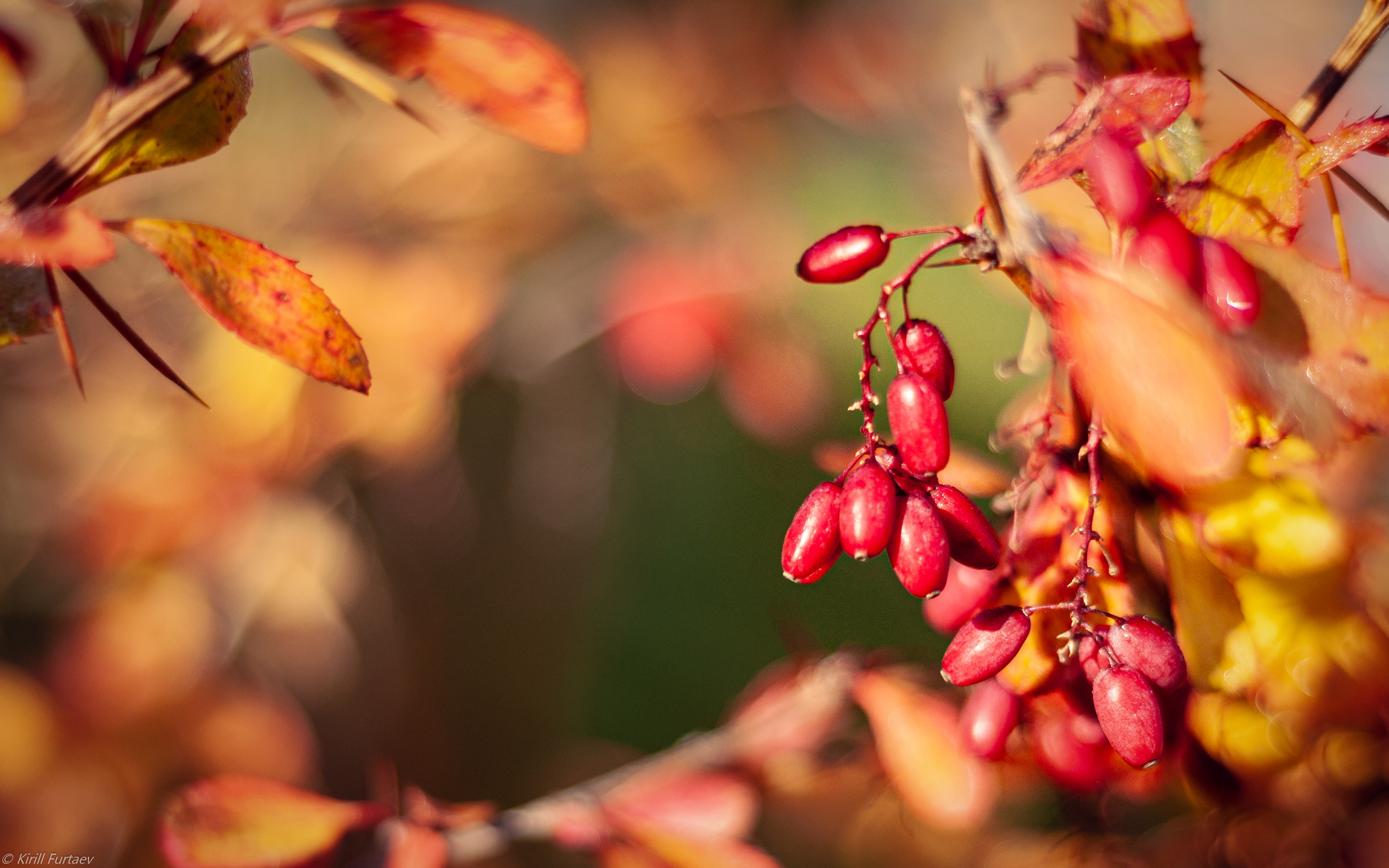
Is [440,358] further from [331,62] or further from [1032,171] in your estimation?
[1032,171]

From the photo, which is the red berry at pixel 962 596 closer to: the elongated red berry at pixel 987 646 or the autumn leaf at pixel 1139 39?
the elongated red berry at pixel 987 646

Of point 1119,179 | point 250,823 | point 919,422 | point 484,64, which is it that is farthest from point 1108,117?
point 250,823

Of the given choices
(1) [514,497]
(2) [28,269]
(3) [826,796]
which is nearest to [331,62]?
(2) [28,269]

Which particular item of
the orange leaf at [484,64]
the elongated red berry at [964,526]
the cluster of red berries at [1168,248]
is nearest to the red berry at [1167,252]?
the cluster of red berries at [1168,248]

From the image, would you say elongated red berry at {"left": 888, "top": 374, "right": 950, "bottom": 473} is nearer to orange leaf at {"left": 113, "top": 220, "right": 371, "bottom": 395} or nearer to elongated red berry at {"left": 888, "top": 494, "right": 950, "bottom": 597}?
elongated red berry at {"left": 888, "top": 494, "right": 950, "bottom": 597}

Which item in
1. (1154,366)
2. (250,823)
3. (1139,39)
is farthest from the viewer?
(250,823)

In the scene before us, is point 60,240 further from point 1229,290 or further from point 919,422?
point 1229,290

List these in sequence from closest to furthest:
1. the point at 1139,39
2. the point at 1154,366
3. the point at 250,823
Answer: the point at 1154,366 → the point at 1139,39 → the point at 250,823
